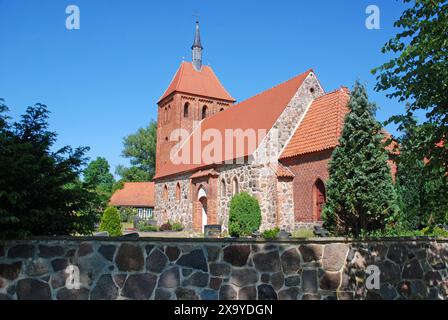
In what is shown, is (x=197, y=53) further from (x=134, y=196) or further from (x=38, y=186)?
(x=38, y=186)

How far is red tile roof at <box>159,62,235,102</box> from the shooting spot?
115 feet

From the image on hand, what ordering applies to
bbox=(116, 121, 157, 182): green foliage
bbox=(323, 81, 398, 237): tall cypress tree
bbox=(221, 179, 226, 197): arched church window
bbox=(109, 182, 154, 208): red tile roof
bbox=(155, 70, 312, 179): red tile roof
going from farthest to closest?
bbox=(116, 121, 157, 182): green foliage → bbox=(109, 182, 154, 208): red tile roof → bbox=(221, 179, 226, 197): arched church window → bbox=(155, 70, 312, 179): red tile roof → bbox=(323, 81, 398, 237): tall cypress tree

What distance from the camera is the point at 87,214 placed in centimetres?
621

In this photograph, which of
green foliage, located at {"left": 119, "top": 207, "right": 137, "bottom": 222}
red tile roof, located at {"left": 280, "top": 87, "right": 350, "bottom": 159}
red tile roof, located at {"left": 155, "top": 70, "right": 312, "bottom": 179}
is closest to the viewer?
red tile roof, located at {"left": 280, "top": 87, "right": 350, "bottom": 159}

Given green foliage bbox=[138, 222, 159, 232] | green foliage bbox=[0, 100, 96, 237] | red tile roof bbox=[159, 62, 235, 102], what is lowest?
green foliage bbox=[138, 222, 159, 232]

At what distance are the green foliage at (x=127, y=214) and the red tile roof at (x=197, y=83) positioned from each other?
550 inches

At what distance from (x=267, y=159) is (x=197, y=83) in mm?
18091

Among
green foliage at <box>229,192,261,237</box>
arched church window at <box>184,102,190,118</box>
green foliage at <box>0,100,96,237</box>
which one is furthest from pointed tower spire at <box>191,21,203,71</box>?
green foliage at <box>0,100,96,237</box>

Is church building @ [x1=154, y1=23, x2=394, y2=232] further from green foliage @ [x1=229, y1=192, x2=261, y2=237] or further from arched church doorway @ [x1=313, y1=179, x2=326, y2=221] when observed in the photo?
green foliage @ [x1=229, y1=192, x2=261, y2=237]

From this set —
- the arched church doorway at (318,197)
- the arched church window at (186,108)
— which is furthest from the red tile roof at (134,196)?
the arched church doorway at (318,197)

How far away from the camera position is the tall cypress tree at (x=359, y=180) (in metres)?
12.8

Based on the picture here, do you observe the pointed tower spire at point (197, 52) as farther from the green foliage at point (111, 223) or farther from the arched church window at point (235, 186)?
the green foliage at point (111, 223)

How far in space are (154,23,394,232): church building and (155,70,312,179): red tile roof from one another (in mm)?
74
